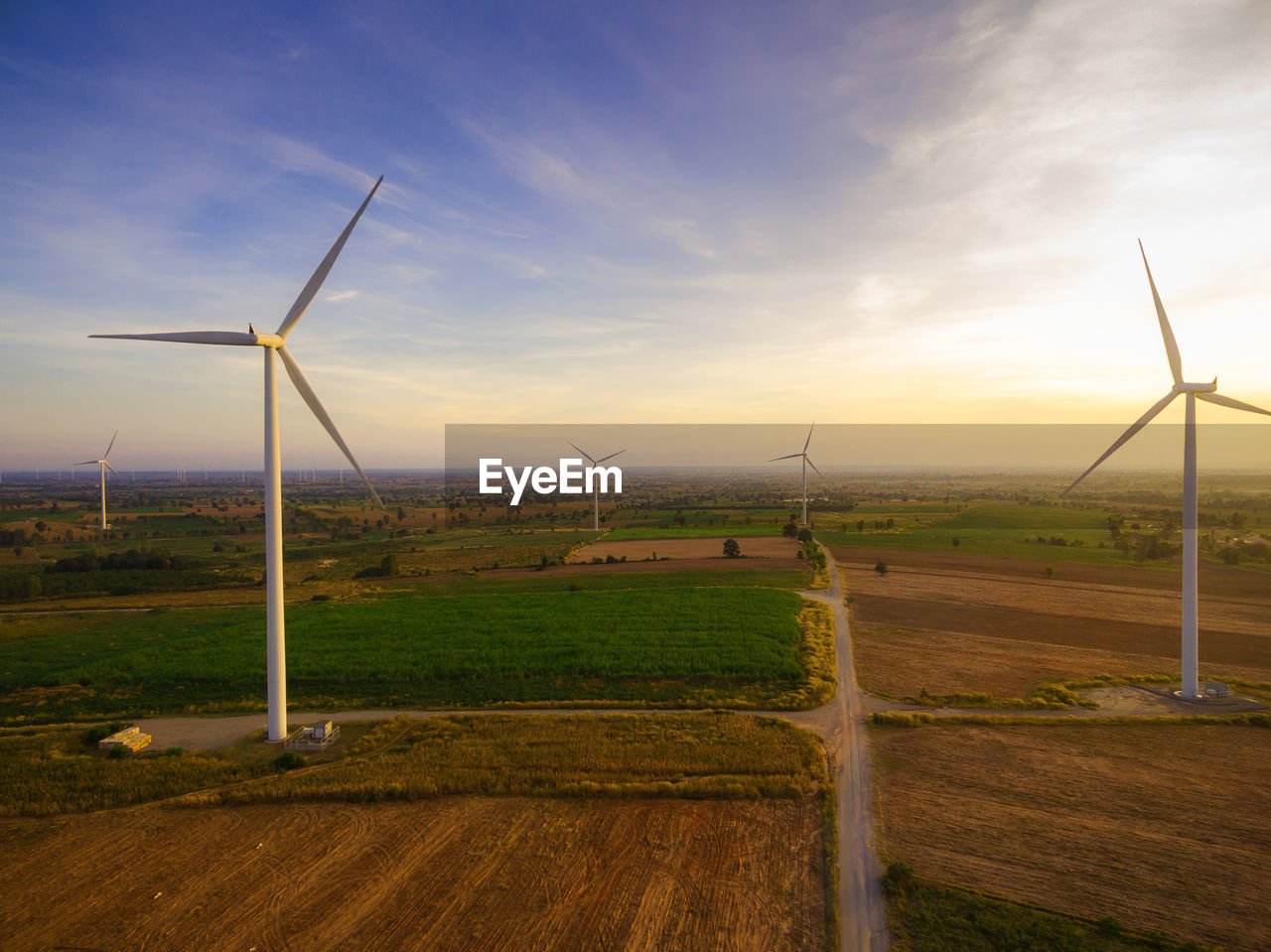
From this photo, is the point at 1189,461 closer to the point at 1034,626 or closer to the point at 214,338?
the point at 1034,626

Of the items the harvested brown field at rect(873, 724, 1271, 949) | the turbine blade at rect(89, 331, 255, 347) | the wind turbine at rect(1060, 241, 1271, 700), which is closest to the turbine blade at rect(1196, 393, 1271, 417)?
the wind turbine at rect(1060, 241, 1271, 700)

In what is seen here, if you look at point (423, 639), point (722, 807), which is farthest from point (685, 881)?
point (423, 639)

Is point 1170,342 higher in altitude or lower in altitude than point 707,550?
higher

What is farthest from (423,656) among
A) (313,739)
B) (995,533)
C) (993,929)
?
(995,533)

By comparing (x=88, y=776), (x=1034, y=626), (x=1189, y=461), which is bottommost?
(x=1034, y=626)

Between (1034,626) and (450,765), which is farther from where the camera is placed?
(1034,626)
